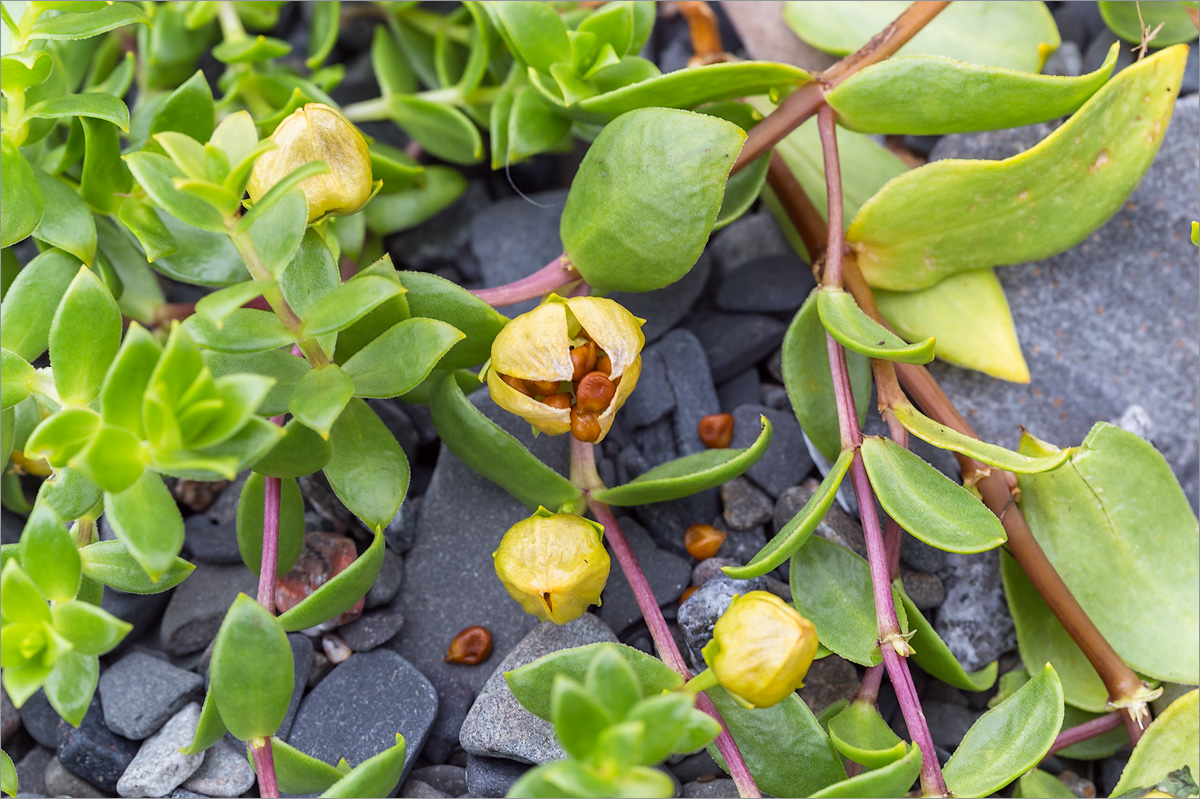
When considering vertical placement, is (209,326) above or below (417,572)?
above

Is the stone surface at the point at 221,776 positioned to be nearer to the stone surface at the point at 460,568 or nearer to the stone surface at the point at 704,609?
the stone surface at the point at 460,568

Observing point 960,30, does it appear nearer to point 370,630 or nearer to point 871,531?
point 871,531

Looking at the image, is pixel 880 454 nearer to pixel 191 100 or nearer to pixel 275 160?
pixel 275 160

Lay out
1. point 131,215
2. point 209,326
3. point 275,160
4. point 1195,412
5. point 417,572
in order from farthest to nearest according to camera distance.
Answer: point 1195,412, point 417,572, point 131,215, point 275,160, point 209,326

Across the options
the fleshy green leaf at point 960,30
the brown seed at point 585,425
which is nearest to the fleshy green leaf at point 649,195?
the brown seed at point 585,425

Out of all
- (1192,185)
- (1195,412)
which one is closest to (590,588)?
(1195,412)

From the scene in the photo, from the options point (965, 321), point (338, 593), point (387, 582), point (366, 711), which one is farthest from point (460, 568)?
point (965, 321)

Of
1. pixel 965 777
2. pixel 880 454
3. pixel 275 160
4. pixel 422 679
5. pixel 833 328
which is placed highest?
pixel 275 160

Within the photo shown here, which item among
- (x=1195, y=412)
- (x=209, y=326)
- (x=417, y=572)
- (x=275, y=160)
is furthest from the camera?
(x=1195, y=412)

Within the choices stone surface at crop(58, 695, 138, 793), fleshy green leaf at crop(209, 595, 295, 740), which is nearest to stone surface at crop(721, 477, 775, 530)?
fleshy green leaf at crop(209, 595, 295, 740)
